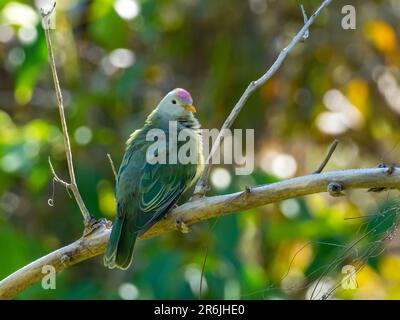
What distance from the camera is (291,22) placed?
801cm

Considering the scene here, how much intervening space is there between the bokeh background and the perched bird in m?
1.41

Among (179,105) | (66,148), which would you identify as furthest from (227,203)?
(179,105)

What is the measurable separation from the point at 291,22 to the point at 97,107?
6.64ft

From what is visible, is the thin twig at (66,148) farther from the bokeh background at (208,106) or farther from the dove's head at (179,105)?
the bokeh background at (208,106)

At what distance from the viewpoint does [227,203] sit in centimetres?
378

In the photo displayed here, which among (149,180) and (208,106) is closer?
(149,180)

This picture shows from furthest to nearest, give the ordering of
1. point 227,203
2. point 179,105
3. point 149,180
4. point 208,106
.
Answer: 1. point 208,106
2. point 179,105
3. point 149,180
4. point 227,203

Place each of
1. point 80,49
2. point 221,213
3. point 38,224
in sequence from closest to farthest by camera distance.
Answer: point 221,213, point 38,224, point 80,49

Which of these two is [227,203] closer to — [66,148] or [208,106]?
[66,148]

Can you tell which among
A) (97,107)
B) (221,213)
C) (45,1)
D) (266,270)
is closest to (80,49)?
(97,107)

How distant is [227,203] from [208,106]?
12.4 feet
